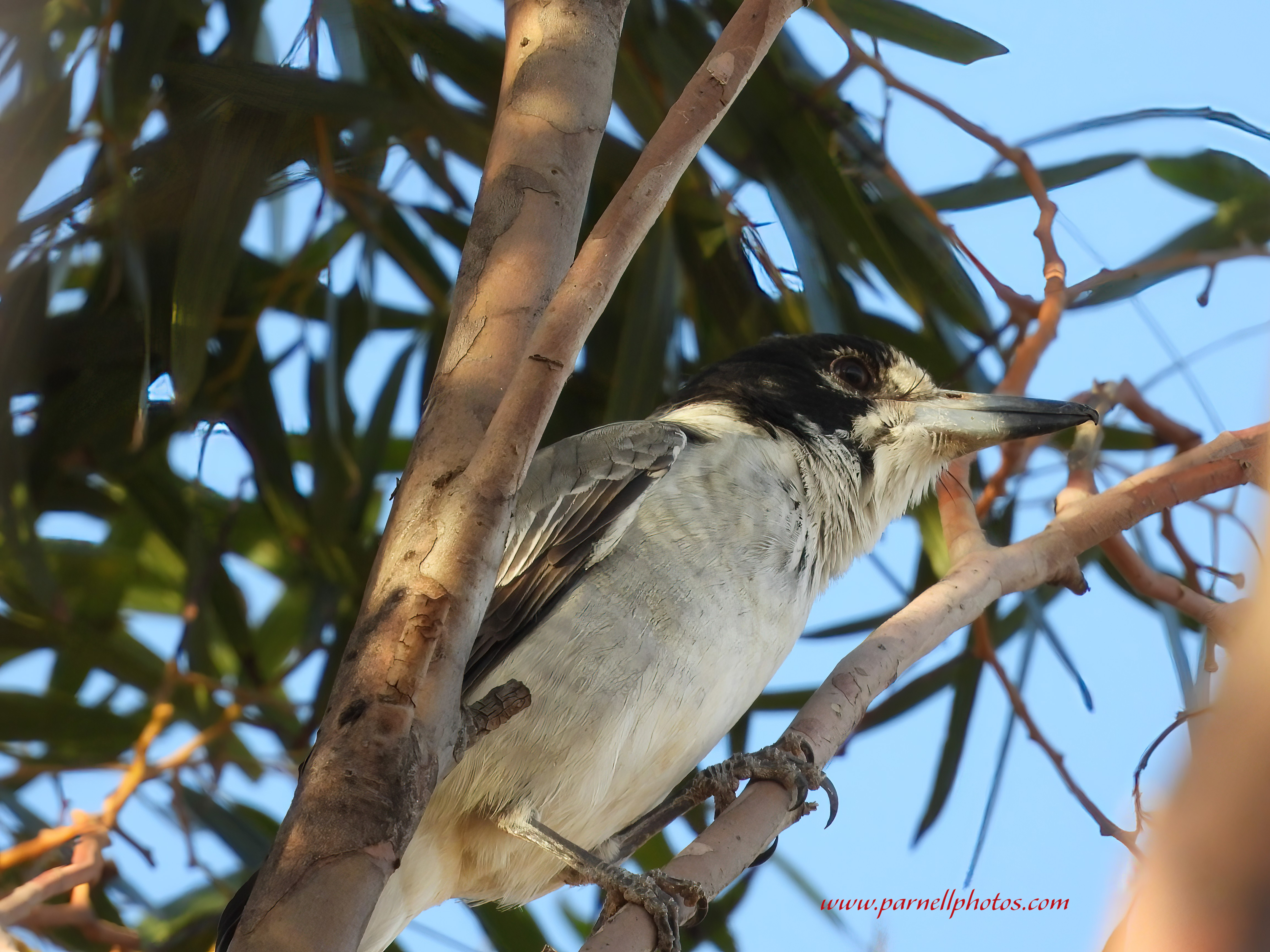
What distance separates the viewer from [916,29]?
222 cm

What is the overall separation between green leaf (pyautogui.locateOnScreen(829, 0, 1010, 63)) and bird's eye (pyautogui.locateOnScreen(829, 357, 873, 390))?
0.57 metres

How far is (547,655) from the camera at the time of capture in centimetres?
154

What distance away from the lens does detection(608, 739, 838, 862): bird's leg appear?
4.75 feet

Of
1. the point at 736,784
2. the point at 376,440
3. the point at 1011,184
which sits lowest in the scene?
the point at 736,784

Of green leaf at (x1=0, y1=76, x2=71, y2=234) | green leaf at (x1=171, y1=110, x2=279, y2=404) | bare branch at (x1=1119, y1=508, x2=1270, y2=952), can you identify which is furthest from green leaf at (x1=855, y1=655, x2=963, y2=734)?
bare branch at (x1=1119, y1=508, x2=1270, y2=952)

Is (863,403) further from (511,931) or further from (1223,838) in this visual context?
(1223,838)

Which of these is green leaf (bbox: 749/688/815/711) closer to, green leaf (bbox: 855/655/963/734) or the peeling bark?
green leaf (bbox: 855/655/963/734)

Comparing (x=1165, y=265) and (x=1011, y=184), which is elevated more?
(x=1011, y=184)

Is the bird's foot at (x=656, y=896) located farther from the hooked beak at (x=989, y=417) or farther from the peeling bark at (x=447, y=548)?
the hooked beak at (x=989, y=417)

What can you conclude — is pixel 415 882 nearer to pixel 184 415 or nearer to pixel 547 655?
pixel 547 655

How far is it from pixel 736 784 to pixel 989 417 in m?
0.69

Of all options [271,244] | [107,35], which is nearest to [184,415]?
[271,244]

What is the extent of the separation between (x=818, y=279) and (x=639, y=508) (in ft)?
2.34

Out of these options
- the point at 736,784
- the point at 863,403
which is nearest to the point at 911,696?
the point at 863,403
